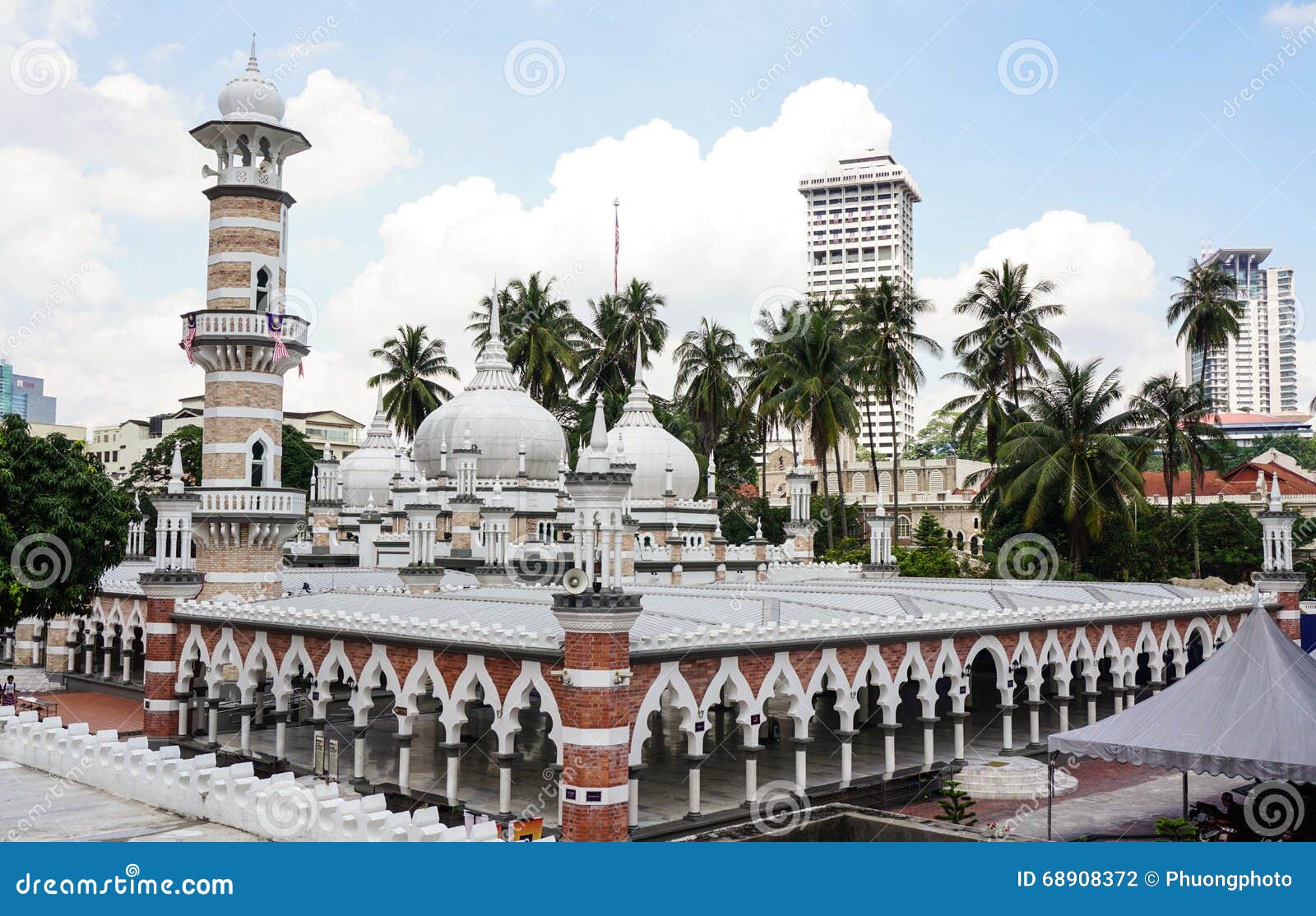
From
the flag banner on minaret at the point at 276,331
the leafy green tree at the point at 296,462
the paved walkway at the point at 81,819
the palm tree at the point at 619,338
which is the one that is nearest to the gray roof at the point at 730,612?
the paved walkway at the point at 81,819

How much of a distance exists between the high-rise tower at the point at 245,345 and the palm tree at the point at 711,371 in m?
36.9

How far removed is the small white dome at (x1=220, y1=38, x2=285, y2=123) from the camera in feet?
98.9

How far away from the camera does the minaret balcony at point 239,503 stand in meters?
28.7

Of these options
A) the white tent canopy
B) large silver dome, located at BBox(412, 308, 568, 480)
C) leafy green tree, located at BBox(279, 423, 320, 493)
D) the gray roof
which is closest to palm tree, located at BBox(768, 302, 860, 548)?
large silver dome, located at BBox(412, 308, 568, 480)

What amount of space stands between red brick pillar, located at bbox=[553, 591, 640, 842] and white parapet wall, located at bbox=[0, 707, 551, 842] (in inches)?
107

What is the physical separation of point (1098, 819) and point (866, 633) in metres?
5.05

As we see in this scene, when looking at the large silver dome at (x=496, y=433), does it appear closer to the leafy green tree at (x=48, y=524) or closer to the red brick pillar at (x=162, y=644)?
the leafy green tree at (x=48, y=524)

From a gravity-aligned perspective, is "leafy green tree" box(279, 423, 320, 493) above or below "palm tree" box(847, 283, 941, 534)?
below

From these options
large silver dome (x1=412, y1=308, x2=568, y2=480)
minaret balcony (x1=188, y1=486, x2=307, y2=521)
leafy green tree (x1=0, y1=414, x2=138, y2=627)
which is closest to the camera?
leafy green tree (x1=0, y1=414, x2=138, y2=627)

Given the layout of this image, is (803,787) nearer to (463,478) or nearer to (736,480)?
(463,478)

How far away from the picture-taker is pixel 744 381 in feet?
220

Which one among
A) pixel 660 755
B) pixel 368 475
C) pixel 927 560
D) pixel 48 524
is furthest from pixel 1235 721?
pixel 368 475

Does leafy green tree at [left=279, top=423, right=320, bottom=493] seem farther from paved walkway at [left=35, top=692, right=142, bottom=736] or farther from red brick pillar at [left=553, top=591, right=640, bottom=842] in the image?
red brick pillar at [left=553, top=591, right=640, bottom=842]

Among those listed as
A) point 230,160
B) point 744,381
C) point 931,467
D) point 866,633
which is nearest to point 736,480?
point 744,381
